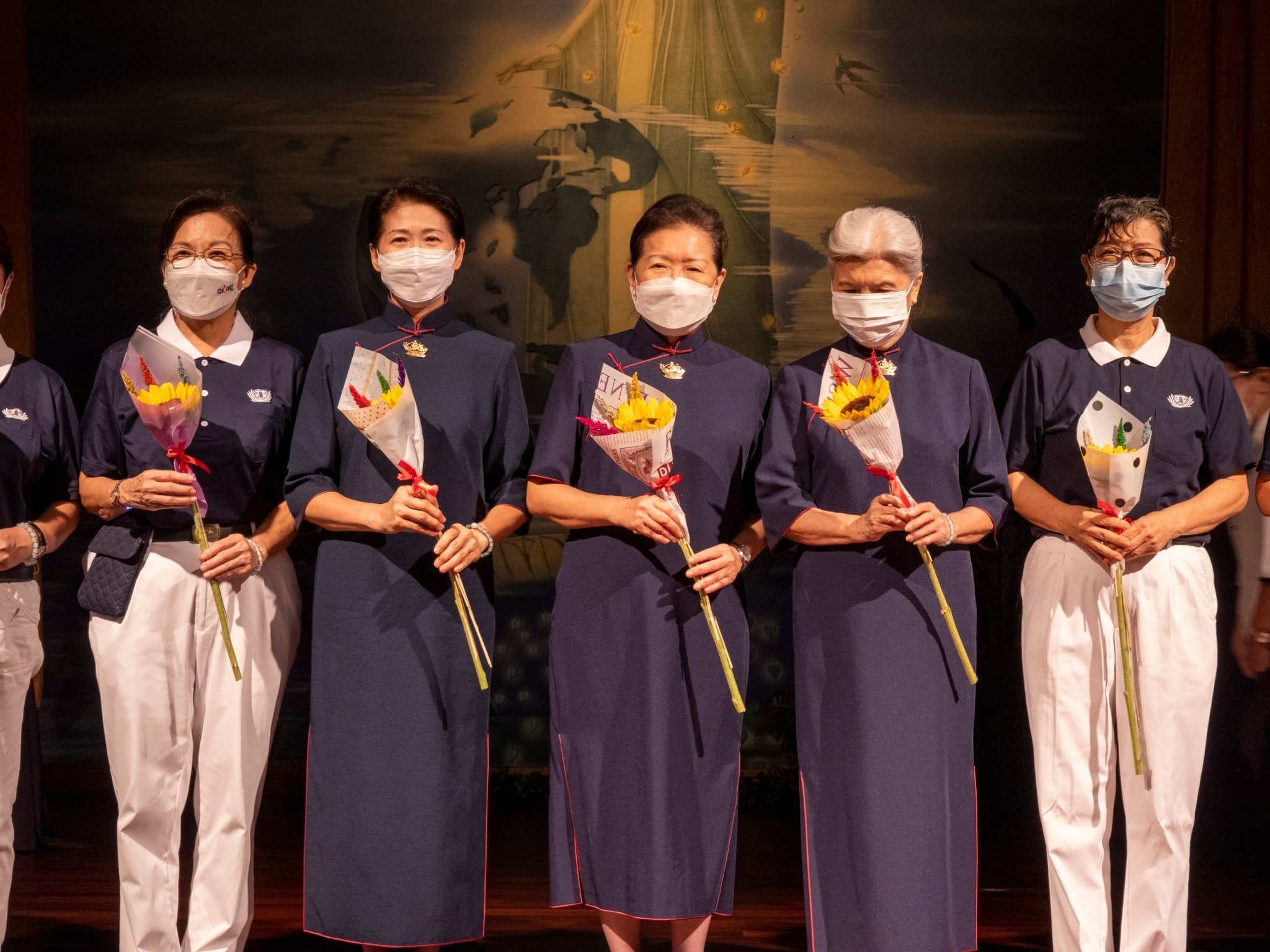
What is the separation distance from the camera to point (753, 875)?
445 cm

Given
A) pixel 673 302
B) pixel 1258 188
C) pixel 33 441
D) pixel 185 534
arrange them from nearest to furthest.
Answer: pixel 673 302, pixel 185 534, pixel 33 441, pixel 1258 188

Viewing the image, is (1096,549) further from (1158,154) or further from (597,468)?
(1158,154)

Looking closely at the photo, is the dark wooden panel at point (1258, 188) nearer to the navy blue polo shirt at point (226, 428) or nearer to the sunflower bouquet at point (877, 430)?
the sunflower bouquet at point (877, 430)

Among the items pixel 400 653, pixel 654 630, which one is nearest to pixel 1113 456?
pixel 654 630

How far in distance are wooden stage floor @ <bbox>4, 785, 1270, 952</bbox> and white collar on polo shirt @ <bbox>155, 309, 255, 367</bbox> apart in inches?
62.9

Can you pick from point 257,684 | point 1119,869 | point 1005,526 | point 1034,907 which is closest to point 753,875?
point 1034,907

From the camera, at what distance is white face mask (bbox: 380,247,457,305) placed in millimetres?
2979

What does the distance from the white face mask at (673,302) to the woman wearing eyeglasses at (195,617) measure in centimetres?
90

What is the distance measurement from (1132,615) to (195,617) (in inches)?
84.2

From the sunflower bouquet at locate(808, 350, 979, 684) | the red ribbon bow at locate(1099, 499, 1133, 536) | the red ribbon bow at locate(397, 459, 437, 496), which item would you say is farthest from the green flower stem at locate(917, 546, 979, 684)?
the red ribbon bow at locate(397, 459, 437, 496)

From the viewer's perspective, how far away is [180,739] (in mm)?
2973

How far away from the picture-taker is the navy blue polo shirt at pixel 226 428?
302 cm

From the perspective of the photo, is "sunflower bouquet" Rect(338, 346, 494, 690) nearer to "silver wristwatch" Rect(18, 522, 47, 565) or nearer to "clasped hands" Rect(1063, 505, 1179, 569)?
"silver wristwatch" Rect(18, 522, 47, 565)

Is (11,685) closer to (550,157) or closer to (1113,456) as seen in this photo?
(1113,456)
